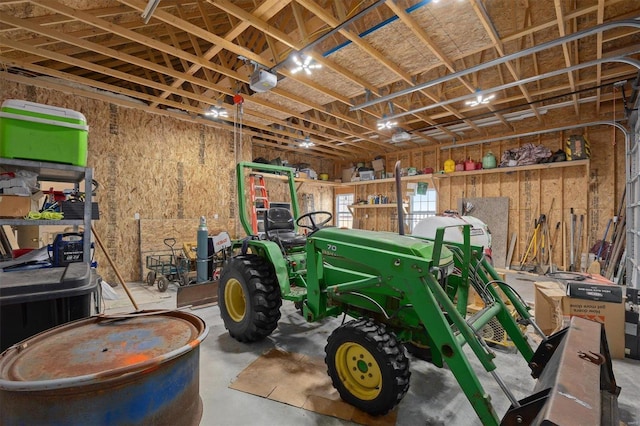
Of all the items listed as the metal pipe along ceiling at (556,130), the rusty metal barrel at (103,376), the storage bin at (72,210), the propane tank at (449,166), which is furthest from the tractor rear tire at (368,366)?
the propane tank at (449,166)

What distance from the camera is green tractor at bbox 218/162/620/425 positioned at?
1.33 metres

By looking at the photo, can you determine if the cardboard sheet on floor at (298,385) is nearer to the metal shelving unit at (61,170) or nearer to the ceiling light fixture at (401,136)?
the metal shelving unit at (61,170)

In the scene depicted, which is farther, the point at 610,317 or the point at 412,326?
the point at 610,317

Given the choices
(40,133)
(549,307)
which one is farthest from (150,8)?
(549,307)

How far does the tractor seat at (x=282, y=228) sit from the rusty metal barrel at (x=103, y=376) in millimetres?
1846

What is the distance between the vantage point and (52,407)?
89cm

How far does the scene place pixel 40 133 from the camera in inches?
73.3

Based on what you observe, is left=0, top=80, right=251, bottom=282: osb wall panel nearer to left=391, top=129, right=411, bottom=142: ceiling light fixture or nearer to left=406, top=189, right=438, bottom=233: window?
left=391, top=129, right=411, bottom=142: ceiling light fixture

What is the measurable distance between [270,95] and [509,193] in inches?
259

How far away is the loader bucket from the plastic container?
2136 millimetres

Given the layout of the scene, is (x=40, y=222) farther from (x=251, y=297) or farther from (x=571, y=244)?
(x=571, y=244)

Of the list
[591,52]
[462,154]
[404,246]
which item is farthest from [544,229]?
[404,246]

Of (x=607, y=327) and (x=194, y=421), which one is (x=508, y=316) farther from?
(x=194, y=421)

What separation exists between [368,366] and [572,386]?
3.36ft
